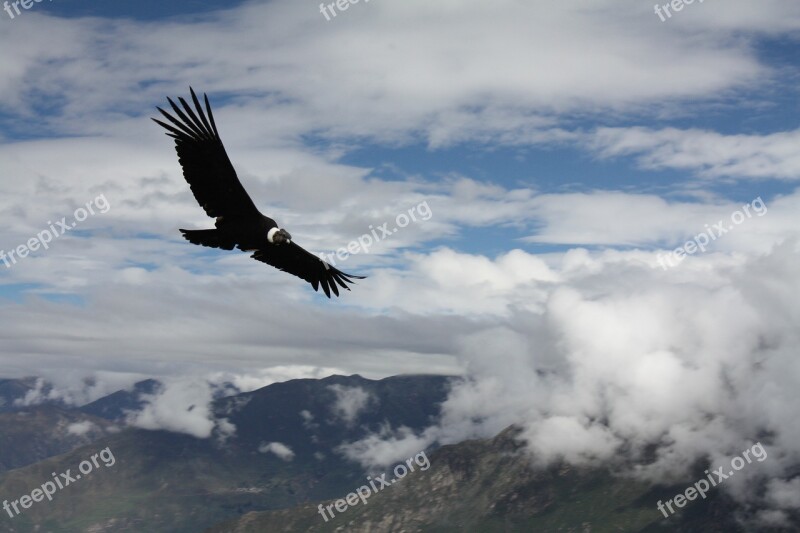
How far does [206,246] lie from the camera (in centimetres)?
2630

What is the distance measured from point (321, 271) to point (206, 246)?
5.57 meters

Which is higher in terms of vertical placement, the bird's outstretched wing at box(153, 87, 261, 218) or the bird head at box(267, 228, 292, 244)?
the bird's outstretched wing at box(153, 87, 261, 218)

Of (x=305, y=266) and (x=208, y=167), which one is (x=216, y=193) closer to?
(x=208, y=167)

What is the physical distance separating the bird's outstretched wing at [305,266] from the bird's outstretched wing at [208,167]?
8.81ft

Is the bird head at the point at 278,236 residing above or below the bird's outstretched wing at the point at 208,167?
below

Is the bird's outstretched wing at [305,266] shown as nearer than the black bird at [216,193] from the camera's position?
No

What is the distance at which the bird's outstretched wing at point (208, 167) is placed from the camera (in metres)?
24.8

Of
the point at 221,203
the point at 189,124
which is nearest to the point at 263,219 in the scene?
the point at 221,203

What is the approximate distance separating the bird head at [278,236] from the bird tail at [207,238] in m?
1.84

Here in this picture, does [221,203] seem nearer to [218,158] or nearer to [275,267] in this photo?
[218,158]

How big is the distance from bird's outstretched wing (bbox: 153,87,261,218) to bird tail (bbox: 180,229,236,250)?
647mm

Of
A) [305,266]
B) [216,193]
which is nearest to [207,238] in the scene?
[216,193]

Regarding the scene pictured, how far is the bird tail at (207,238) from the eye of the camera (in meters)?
26.5

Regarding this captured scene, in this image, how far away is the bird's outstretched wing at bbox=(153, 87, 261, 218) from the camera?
24828 millimetres
